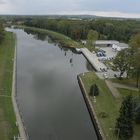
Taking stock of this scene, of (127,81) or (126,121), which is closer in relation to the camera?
(126,121)

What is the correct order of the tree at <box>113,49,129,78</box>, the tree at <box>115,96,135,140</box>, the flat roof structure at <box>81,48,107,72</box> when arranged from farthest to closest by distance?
the flat roof structure at <box>81,48,107,72</box> < the tree at <box>113,49,129,78</box> < the tree at <box>115,96,135,140</box>

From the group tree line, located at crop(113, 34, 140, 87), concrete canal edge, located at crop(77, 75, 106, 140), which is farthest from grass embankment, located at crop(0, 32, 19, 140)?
tree line, located at crop(113, 34, 140, 87)

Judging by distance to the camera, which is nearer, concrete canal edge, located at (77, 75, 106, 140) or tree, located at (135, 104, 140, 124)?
concrete canal edge, located at (77, 75, 106, 140)

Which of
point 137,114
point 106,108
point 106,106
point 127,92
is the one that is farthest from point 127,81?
point 137,114

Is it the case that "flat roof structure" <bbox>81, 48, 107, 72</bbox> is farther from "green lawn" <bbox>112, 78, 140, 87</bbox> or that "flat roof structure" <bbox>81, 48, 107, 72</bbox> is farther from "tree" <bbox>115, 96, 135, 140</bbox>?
"tree" <bbox>115, 96, 135, 140</bbox>

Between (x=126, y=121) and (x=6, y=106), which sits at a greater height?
(x=126, y=121)

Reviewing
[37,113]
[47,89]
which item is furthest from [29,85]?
[37,113]

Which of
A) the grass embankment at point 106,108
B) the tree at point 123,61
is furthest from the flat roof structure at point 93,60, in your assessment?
the grass embankment at point 106,108

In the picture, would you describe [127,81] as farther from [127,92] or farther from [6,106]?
[6,106]

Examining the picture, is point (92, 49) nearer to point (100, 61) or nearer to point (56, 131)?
point (100, 61)
